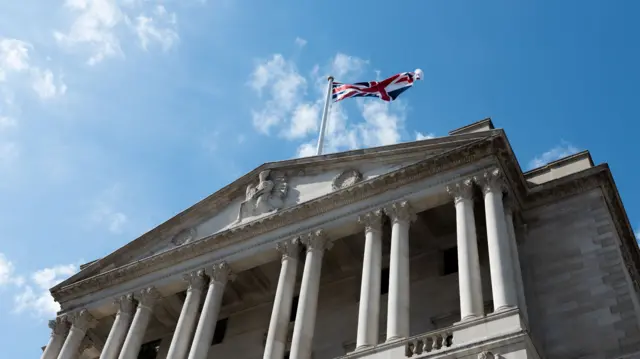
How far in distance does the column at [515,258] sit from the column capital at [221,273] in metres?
11.9

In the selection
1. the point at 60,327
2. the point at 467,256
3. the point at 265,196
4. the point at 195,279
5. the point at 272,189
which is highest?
the point at 272,189

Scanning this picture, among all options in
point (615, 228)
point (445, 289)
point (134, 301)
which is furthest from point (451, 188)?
point (134, 301)

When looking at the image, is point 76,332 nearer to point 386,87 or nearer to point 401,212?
point 401,212

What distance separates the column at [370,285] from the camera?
78.9ft

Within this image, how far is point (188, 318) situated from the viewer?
98.4 feet

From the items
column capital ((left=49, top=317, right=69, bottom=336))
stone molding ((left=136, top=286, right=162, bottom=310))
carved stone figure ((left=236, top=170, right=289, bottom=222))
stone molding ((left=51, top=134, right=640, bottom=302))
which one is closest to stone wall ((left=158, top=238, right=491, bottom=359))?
stone molding ((left=51, top=134, right=640, bottom=302))

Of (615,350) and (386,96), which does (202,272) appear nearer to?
(386,96)

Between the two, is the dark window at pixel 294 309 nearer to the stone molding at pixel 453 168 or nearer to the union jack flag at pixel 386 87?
the stone molding at pixel 453 168

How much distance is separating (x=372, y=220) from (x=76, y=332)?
15.0m

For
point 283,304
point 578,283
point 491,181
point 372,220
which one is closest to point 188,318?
point 283,304

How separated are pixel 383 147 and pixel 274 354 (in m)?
9.94

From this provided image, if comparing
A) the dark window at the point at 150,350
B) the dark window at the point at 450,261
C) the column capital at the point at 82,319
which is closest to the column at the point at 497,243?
the dark window at the point at 450,261

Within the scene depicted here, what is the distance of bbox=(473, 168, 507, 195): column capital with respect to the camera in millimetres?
26587

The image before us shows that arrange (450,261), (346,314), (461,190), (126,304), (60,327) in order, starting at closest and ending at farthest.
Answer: (461,190)
(450,261)
(346,314)
(126,304)
(60,327)
